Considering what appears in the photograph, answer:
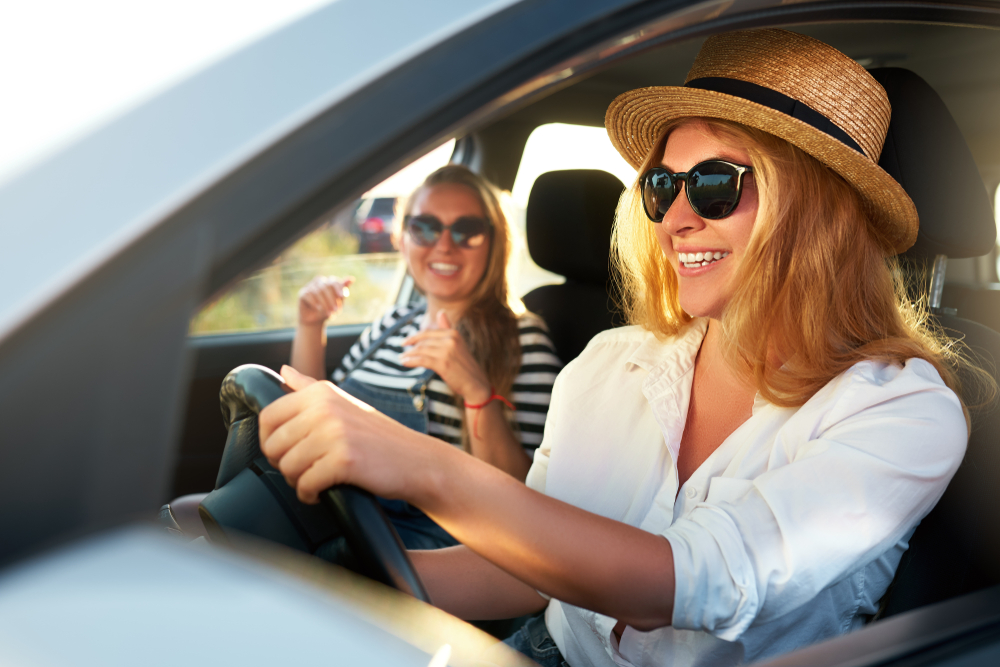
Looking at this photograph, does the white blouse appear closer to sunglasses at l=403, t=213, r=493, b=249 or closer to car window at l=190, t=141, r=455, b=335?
car window at l=190, t=141, r=455, b=335

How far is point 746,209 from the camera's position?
1326mm

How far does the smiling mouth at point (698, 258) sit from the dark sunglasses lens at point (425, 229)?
130 centimetres

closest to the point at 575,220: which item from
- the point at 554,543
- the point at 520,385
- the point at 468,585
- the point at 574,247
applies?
the point at 574,247

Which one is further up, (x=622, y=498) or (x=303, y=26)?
(x=303, y=26)

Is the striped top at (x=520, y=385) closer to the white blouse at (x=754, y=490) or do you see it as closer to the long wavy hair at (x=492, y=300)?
the long wavy hair at (x=492, y=300)

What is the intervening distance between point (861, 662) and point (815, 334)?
662 mm

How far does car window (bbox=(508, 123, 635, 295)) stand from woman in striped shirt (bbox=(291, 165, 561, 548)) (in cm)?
15

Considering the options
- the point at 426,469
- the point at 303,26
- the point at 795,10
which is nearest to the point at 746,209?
the point at 795,10

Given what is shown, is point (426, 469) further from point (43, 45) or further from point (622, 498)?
point (622, 498)

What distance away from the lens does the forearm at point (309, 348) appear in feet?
8.84

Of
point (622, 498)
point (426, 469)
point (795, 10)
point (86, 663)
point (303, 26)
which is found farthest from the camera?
point (622, 498)

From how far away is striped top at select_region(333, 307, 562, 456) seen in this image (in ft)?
7.72

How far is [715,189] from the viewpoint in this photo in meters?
1.31

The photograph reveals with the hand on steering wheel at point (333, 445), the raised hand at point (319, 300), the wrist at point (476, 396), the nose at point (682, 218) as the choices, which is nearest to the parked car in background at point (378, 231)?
the raised hand at point (319, 300)
